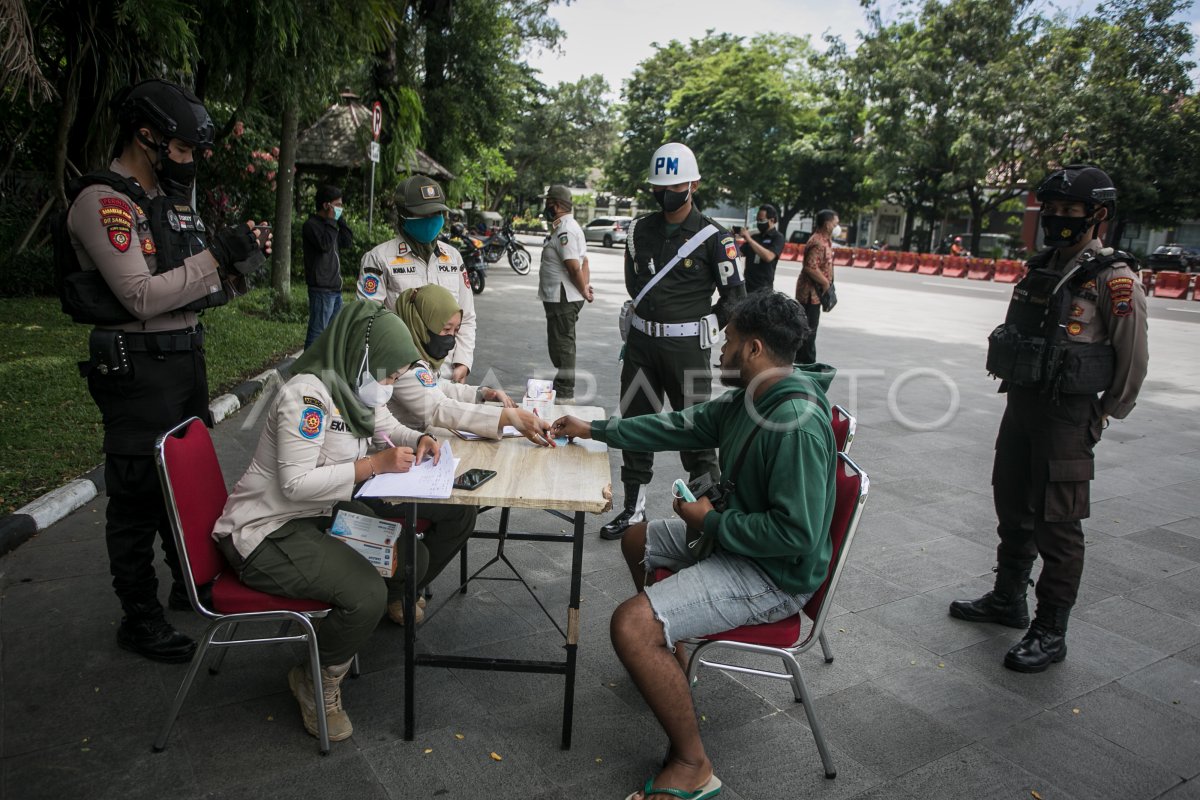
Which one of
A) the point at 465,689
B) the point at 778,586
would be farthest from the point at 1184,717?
the point at 465,689

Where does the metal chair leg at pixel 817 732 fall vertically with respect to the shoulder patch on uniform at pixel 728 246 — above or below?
below

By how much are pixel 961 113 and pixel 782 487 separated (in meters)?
34.5

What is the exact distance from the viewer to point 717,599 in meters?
2.45

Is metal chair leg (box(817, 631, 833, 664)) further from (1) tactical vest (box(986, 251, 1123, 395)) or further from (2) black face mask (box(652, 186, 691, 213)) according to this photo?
(2) black face mask (box(652, 186, 691, 213))

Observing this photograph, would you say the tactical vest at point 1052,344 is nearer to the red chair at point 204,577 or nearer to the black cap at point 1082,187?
the black cap at point 1082,187

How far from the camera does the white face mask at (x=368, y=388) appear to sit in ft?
8.83

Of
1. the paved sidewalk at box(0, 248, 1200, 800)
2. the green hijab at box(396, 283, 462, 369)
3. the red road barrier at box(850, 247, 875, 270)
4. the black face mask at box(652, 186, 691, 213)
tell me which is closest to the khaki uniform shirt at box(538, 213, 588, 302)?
the black face mask at box(652, 186, 691, 213)

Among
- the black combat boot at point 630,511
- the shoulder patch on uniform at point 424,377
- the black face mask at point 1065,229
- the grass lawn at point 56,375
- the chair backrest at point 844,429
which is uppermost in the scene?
the black face mask at point 1065,229

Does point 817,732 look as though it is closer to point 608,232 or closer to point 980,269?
point 980,269

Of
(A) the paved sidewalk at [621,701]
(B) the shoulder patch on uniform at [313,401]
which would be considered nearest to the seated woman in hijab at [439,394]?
(B) the shoulder patch on uniform at [313,401]

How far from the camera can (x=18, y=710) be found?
8.79ft

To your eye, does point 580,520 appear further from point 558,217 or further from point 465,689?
point 558,217

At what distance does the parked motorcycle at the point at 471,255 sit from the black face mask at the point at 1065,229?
12188 millimetres

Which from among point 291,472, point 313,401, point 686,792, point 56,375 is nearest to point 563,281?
point 56,375
